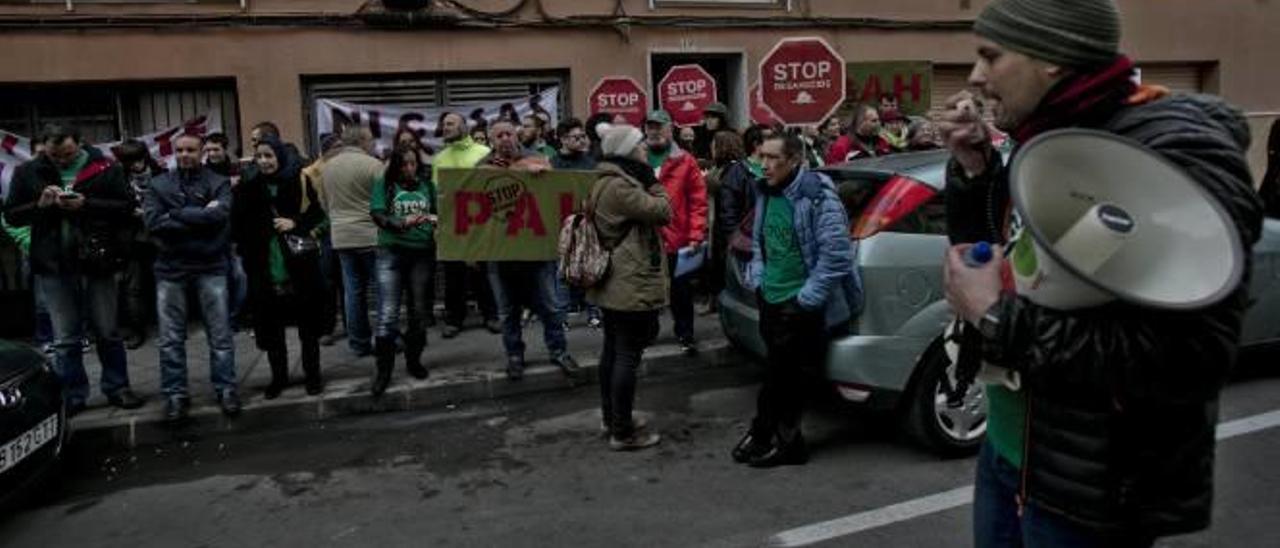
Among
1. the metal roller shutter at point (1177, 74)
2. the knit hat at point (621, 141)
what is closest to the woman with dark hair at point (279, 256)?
the knit hat at point (621, 141)

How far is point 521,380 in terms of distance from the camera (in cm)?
686

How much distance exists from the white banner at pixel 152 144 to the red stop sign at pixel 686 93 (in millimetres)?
4343

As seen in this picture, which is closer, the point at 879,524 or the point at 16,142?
the point at 879,524

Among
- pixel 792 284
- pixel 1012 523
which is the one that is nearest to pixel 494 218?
pixel 792 284

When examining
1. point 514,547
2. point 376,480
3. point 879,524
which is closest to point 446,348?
point 376,480

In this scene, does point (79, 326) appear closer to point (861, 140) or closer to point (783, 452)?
point (783, 452)

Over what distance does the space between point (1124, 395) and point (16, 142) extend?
9.45m

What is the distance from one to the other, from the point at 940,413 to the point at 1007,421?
10.4ft

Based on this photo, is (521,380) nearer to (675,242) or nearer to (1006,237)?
(675,242)

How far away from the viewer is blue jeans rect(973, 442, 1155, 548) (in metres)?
1.73

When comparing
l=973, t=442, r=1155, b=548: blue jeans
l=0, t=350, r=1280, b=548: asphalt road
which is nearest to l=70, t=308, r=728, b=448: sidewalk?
l=0, t=350, r=1280, b=548: asphalt road

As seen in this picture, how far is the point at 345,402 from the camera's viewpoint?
6473 mm

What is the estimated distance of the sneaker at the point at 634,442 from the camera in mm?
→ 5352

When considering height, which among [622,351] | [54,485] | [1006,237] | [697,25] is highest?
[697,25]
